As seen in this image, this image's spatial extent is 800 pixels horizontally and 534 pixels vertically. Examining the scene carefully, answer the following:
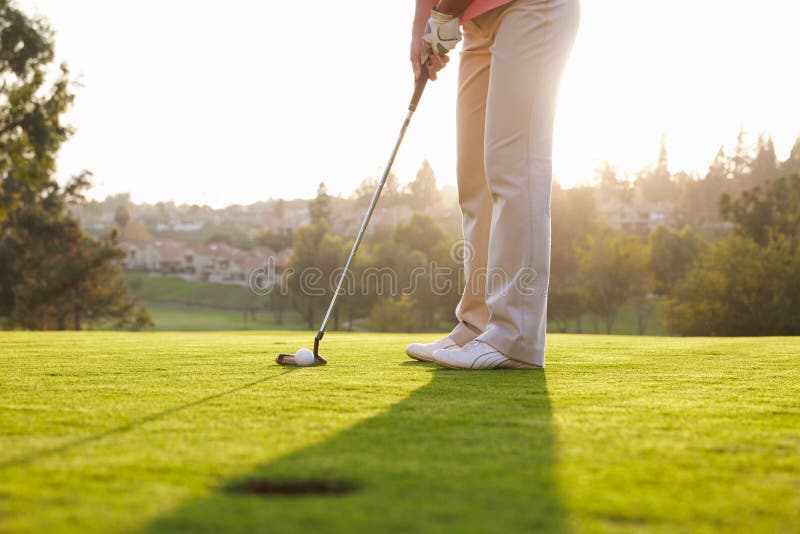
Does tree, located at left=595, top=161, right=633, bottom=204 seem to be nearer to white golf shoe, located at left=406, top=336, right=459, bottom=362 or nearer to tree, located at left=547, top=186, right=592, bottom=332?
tree, located at left=547, top=186, right=592, bottom=332

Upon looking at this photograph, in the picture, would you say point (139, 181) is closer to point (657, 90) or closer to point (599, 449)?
point (657, 90)

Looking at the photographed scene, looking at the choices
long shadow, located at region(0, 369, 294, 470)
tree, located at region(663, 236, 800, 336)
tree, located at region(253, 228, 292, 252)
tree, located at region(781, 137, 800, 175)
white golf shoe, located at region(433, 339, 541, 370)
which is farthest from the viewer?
tree, located at region(253, 228, 292, 252)

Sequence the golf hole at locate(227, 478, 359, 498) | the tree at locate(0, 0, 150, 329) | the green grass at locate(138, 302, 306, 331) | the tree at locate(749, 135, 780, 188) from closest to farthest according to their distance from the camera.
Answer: the golf hole at locate(227, 478, 359, 498) → the tree at locate(0, 0, 150, 329) → the green grass at locate(138, 302, 306, 331) → the tree at locate(749, 135, 780, 188)

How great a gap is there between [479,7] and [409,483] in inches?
115

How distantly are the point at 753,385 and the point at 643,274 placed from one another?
53332mm

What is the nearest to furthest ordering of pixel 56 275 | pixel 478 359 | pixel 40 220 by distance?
pixel 478 359 → pixel 40 220 → pixel 56 275

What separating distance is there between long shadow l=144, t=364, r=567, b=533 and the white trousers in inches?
58.4

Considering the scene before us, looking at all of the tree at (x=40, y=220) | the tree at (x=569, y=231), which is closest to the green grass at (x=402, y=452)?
the tree at (x=40, y=220)

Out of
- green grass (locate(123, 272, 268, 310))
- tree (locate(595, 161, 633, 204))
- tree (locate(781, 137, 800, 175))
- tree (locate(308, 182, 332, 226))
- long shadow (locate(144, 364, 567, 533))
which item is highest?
tree (locate(595, 161, 633, 204))

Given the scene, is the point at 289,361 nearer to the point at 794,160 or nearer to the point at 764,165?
the point at 794,160

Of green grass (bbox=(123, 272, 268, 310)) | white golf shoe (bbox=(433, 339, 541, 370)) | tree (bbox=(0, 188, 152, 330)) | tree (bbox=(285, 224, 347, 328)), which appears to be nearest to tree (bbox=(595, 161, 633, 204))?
green grass (bbox=(123, 272, 268, 310))

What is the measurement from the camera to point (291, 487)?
1.34 metres

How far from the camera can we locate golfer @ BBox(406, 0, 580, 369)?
354 cm

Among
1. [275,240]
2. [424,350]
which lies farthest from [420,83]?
[275,240]
